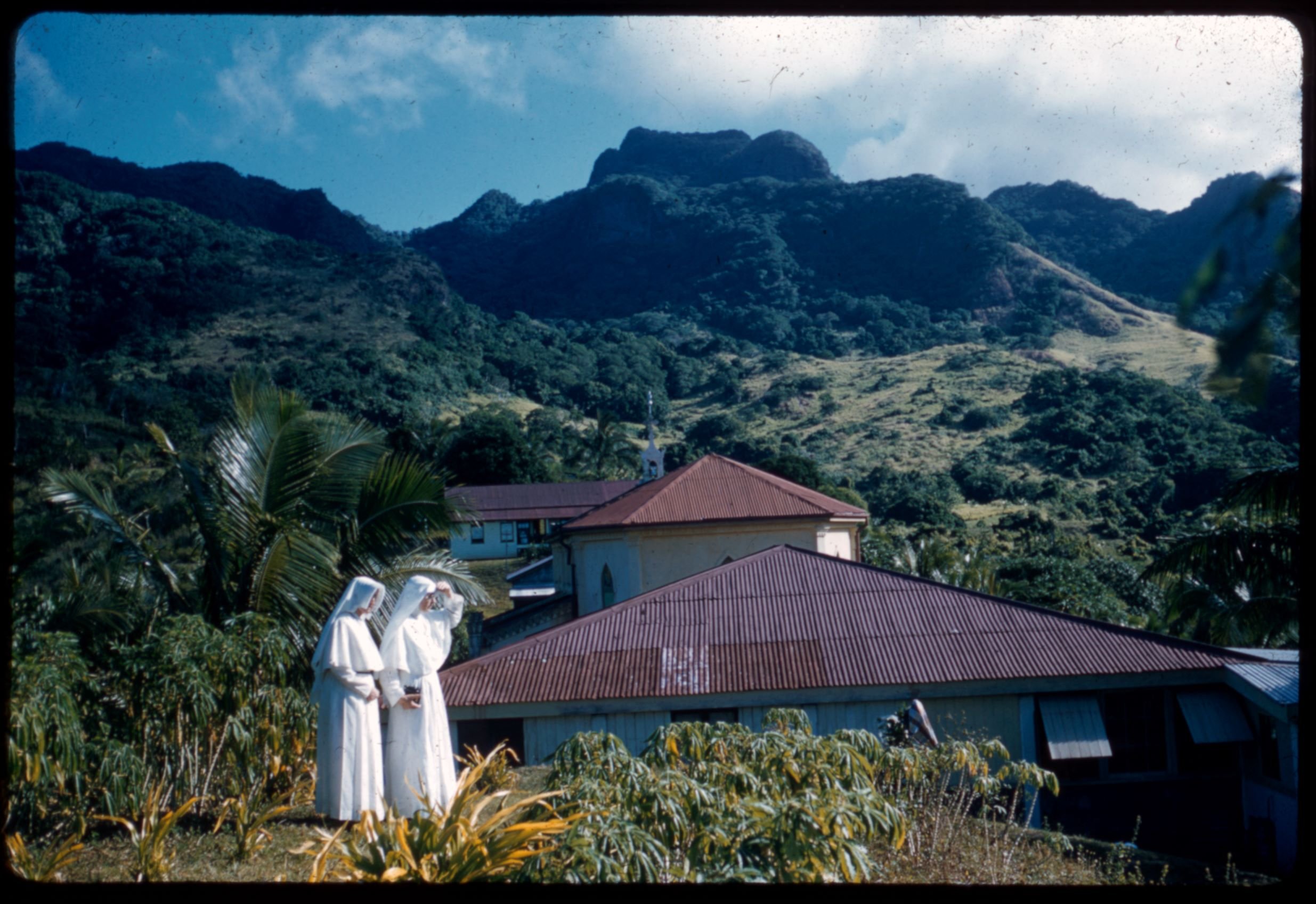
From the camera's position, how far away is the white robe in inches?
277

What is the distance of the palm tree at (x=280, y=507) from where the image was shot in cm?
996

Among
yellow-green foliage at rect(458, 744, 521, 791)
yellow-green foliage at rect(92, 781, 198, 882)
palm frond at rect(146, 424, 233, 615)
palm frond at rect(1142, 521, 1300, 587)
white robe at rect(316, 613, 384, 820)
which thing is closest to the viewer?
yellow-green foliage at rect(92, 781, 198, 882)

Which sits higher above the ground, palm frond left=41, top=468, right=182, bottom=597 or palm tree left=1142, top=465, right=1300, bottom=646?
palm frond left=41, top=468, right=182, bottom=597

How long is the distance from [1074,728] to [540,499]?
4290cm

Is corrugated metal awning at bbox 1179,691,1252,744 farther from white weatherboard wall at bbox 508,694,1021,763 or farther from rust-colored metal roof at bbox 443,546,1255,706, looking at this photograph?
white weatherboard wall at bbox 508,694,1021,763

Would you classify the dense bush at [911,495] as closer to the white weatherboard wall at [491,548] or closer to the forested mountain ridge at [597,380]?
the forested mountain ridge at [597,380]

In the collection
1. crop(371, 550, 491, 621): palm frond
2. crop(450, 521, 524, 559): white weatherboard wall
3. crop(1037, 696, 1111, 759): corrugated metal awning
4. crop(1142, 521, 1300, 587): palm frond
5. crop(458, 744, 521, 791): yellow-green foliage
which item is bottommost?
crop(1037, 696, 1111, 759): corrugated metal awning

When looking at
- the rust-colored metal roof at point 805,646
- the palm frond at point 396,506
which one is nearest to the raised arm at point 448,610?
the palm frond at point 396,506

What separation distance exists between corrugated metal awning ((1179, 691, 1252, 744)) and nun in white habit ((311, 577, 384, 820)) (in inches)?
401

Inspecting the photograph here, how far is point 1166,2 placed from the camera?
383 centimetres

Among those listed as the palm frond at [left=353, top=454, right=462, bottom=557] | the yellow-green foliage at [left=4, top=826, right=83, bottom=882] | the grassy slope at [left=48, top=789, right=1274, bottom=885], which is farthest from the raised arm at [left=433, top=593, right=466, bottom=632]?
the palm frond at [left=353, top=454, right=462, bottom=557]

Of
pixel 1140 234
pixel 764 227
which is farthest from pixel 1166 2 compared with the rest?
pixel 764 227

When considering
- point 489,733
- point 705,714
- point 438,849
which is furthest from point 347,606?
point 489,733

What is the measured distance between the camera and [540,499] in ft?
176
